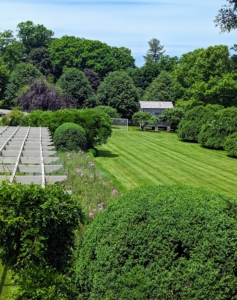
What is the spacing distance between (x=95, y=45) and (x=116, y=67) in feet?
23.1

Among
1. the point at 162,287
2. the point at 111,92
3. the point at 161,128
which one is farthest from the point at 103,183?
the point at 111,92

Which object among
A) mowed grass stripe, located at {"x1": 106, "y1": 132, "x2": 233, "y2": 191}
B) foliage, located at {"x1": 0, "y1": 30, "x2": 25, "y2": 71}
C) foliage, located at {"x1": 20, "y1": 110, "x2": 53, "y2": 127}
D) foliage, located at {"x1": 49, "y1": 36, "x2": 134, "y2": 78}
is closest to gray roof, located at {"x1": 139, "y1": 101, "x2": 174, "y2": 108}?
foliage, located at {"x1": 49, "y1": 36, "x2": 134, "y2": 78}

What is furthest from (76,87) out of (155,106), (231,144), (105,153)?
(231,144)

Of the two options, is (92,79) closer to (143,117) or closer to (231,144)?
(143,117)

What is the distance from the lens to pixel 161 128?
4672cm

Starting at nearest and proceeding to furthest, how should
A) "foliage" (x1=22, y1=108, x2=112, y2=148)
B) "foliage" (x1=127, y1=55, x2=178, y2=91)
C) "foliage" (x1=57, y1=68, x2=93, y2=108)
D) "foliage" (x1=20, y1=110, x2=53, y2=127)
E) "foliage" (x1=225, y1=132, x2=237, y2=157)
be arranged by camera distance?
"foliage" (x1=22, y1=108, x2=112, y2=148)
"foliage" (x1=20, y1=110, x2=53, y2=127)
"foliage" (x1=225, y1=132, x2=237, y2=157)
"foliage" (x1=57, y1=68, x2=93, y2=108)
"foliage" (x1=127, y1=55, x2=178, y2=91)

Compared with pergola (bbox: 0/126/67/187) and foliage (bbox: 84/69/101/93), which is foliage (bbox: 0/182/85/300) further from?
foliage (bbox: 84/69/101/93)

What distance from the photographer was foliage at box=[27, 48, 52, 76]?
69975 mm

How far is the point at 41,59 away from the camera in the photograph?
234 feet

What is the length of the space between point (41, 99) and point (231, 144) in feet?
65.2

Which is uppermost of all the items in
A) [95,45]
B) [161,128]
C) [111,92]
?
[95,45]

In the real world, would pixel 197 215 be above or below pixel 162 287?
above

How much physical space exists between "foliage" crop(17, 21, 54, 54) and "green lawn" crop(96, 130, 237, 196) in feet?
185

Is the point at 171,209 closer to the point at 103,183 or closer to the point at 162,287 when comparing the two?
the point at 162,287
